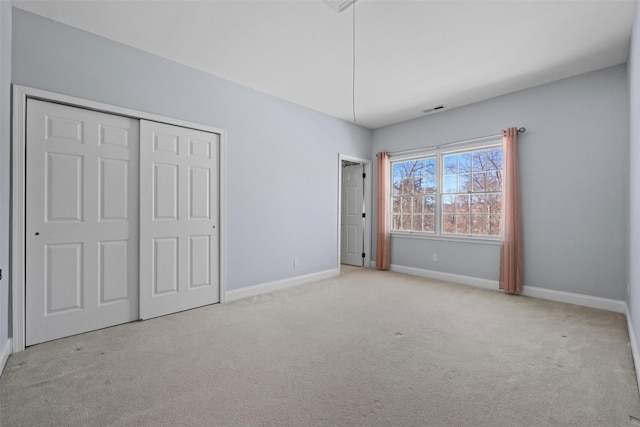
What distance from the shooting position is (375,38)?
2.83 meters

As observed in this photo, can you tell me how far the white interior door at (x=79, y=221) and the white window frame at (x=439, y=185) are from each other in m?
4.27

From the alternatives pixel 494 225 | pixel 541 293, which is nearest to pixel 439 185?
pixel 494 225

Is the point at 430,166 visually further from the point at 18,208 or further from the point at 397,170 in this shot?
the point at 18,208

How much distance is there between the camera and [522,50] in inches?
121

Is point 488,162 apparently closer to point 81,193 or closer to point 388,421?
point 388,421

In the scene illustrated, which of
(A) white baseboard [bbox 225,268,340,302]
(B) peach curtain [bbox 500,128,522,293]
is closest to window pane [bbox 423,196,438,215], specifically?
(B) peach curtain [bbox 500,128,522,293]

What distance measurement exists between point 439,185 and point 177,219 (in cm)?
409

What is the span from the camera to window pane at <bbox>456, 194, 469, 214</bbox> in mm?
4727

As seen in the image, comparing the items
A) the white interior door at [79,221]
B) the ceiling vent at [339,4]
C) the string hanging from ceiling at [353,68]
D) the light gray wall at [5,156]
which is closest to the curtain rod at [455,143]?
the string hanging from ceiling at [353,68]

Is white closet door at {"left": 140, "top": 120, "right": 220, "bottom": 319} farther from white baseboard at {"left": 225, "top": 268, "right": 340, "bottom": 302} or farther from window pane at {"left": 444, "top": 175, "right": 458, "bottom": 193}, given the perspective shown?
window pane at {"left": 444, "top": 175, "right": 458, "bottom": 193}

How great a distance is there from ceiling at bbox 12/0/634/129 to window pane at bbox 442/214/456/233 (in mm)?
1979

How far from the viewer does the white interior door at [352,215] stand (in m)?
6.14

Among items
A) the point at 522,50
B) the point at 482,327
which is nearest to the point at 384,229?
the point at 482,327

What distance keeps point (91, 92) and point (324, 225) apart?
3484mm
